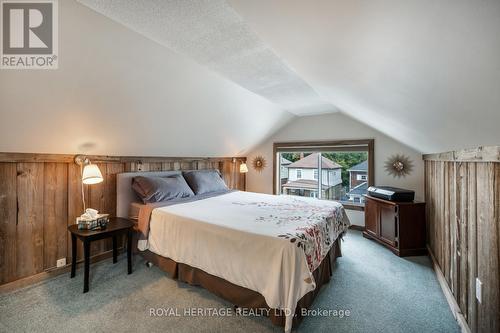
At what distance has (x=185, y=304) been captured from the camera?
1968mm

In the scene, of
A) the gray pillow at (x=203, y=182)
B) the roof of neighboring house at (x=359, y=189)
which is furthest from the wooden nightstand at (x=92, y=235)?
the roof of neighboring house at (x=359, y=189)

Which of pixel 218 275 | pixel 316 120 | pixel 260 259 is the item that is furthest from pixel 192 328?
pixel 316 120

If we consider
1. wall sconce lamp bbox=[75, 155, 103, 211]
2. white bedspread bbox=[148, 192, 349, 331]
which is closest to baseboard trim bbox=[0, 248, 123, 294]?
white bedspread bbox=[148, 192, 349, 331]

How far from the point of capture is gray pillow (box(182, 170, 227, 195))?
3.55 meters

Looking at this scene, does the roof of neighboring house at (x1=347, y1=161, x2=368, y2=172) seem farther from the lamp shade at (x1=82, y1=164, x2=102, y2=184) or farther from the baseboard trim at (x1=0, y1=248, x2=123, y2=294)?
the baseboard trim at (x1=0, y1=248, x2=123, y2=294)

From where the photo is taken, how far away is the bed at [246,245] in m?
1.58

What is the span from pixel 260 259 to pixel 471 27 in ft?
5.43

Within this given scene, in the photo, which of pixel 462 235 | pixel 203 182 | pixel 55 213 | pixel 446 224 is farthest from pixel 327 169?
pixel 55 213

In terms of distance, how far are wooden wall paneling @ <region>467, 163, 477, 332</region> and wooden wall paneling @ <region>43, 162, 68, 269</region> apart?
390 centimetres

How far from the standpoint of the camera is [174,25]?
65.1 inches

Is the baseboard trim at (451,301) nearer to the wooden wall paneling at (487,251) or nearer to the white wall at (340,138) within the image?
the wooden wall paneling at (487,251)

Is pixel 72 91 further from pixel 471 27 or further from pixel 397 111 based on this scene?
pixel 397 111

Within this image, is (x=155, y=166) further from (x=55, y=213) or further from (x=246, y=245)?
(x=246, y=245)

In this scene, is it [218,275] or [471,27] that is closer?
[471,27]
